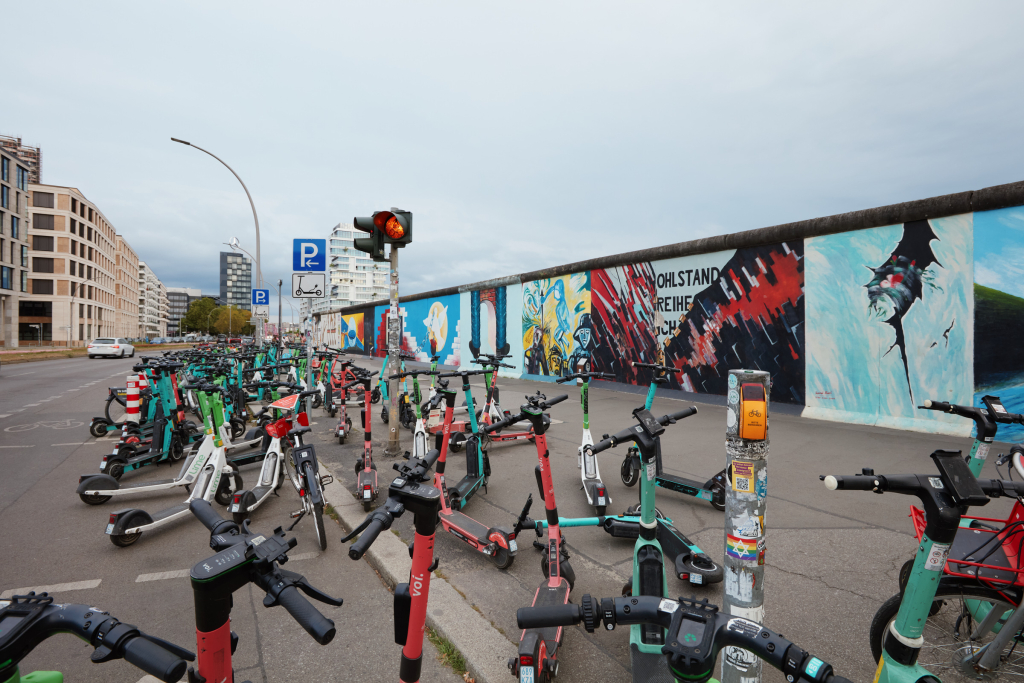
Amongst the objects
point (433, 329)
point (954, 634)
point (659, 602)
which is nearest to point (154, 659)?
point (659, 602)

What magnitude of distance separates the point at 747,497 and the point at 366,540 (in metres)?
1.34

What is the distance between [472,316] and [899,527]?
55.5 ft

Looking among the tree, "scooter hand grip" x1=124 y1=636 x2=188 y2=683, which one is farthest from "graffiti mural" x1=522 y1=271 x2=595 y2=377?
→ the tree

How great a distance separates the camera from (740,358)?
1028cm

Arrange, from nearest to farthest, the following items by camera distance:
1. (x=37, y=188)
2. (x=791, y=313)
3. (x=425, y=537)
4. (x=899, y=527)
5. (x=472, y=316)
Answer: (x=425, y=537), (x=899, y=527), (x=791, y=313), (x=472, y=316), (x=37, y=188)

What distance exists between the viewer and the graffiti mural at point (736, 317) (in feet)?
30.8

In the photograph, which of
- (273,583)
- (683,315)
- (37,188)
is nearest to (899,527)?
(273,583)

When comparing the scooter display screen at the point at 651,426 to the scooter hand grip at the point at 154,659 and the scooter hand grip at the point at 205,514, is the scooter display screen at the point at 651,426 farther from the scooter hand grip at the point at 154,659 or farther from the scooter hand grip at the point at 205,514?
the scooter hand grip at the point at 154,659

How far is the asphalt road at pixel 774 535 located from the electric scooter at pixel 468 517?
14cm

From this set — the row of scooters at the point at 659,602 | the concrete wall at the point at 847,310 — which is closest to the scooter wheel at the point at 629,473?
the row of scooters at the point at 659,602

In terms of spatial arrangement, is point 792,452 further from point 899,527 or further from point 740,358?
point 740,358

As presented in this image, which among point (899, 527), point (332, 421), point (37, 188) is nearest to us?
point (899, 527)

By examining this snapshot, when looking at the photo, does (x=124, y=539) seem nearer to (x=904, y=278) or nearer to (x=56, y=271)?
(x=904, y=278)

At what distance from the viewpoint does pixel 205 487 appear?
4.84 metres
